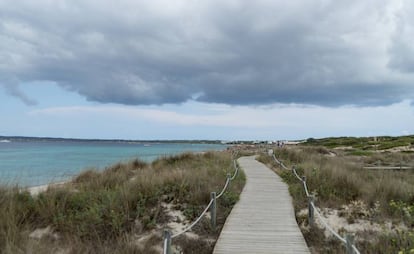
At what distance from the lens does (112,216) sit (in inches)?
321

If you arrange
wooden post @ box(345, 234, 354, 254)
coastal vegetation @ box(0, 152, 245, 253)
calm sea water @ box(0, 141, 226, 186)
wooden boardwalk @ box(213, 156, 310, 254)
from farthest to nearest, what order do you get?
calm sea water @ box(0, 141, 226, 186)
coastal vegetation @ box(0, 152, 245, 253)
wooden boardwalk @ box(213, 156, 310, 254)
wooden post @ box(345, 234, 354, 254)

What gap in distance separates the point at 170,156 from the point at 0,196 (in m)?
13.0

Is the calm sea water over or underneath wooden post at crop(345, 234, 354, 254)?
underneath

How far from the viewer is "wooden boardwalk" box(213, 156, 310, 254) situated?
6578 millimetres

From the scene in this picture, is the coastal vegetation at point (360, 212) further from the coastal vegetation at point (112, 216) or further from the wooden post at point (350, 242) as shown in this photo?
the coastal vegetation at point (112, 216)

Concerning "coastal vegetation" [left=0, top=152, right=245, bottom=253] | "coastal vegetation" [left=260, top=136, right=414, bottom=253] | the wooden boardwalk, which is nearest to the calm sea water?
"coastal vegetation" [left=0, top=152, right=245, bottom=253]

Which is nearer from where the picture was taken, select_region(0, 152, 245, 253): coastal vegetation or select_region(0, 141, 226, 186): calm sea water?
select_region(0, 152, 245, 253): coastal vegetation

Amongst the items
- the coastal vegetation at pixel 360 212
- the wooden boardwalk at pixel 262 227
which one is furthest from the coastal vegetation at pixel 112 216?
the coastal vegetation at pixel 360 212

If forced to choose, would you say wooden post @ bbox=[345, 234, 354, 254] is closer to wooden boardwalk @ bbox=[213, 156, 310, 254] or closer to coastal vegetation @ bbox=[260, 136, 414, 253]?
wooden boardwalk @ bbox=[213, 156, 310, 254]

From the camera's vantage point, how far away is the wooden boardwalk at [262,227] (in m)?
6.58

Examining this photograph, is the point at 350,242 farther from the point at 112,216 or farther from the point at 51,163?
the point at 51,163

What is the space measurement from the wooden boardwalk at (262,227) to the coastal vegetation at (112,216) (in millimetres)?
438

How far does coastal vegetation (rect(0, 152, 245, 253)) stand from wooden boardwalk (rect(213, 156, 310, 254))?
17.3 inches

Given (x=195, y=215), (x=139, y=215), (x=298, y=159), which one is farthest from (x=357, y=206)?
(x=298, y=159)
